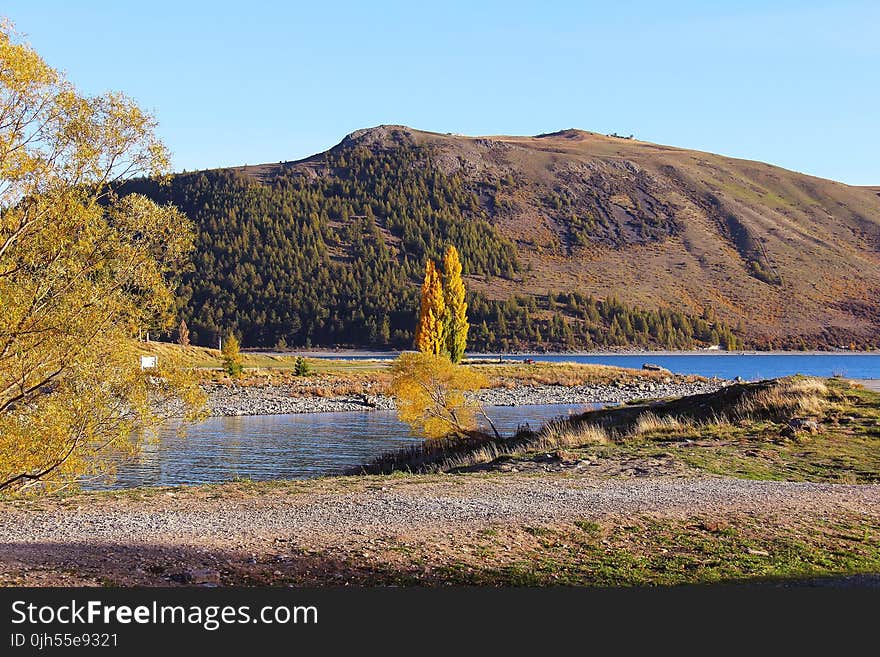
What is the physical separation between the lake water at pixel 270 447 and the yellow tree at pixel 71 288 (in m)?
6.31

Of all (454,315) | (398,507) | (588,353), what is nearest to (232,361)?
(454,315)

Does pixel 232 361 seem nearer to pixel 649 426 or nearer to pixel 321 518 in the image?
pixel 649 426

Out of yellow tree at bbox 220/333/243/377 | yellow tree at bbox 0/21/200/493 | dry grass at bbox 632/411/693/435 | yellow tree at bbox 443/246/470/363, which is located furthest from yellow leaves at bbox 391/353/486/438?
yellow tree at bbox 220/333/243/377

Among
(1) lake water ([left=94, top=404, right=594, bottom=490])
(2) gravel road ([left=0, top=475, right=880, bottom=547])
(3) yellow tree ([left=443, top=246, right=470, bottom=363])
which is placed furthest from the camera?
(3) yellow tree ([left=443, top=246, right=470, bottom=363])

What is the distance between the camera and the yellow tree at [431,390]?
27000 mm

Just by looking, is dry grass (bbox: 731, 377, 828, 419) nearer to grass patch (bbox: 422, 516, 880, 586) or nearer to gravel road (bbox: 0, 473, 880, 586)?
gravel road (bbox: 0, 473, 880, 586)

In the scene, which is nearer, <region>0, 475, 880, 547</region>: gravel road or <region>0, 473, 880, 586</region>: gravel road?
<region>0, 473, 880, 586</region>: gravel road

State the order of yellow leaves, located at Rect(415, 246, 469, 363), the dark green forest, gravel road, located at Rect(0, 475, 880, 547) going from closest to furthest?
gravel road, located at Rect(0, 475, 880, 547), yellow leaves, located at Rect(415, 246, 469, 363), the dark green forest

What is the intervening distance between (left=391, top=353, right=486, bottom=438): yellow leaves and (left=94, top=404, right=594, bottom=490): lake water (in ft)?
10.3

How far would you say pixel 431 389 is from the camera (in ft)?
89.9

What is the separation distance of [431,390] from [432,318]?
119 ft

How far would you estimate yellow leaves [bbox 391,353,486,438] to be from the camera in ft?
88.6

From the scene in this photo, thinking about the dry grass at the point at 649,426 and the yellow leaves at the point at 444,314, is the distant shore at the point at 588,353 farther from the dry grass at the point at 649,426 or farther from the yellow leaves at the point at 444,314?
the dry grass at the point at 649,426

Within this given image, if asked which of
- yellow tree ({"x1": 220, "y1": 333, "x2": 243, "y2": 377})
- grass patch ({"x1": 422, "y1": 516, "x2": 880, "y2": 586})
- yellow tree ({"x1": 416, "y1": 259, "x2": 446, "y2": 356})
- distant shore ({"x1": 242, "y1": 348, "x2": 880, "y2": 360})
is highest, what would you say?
yellow tree ({"x1": 416, "y1": 259, "x2": 446, "y2": 356})
